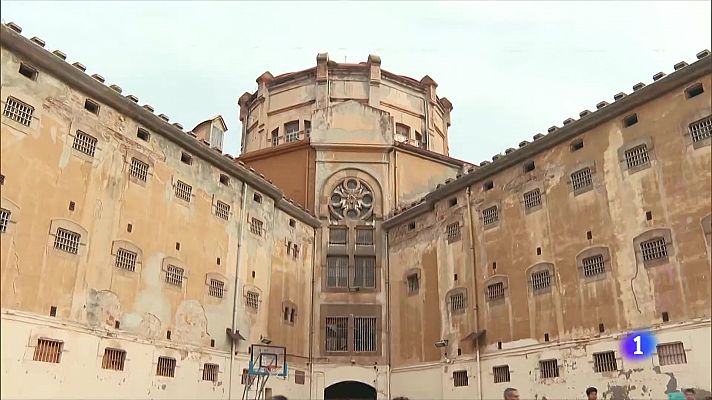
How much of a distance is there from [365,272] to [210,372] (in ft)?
35.1

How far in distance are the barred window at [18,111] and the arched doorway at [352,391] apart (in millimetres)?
19611

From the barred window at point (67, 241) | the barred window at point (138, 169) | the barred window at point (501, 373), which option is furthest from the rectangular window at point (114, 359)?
the barred window at point (501, 373)

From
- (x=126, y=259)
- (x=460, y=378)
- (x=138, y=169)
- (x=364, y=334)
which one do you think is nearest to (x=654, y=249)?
(x=460, y=378)

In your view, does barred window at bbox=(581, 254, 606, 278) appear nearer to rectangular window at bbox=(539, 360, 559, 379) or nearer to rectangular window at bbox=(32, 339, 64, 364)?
rectangular window at bbox=(539, 360, 559, 379)

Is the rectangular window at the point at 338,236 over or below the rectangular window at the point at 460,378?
over

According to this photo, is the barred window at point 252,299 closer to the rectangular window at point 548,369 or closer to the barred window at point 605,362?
the rectangular window at point 548,369

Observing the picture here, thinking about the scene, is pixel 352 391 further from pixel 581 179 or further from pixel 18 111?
pixel 18 111

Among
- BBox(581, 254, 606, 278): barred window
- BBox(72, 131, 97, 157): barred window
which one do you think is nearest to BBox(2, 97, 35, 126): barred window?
BBox(72, 131, 97, 157): barred window

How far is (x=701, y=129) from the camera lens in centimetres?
1964

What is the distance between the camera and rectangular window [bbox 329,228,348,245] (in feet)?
107

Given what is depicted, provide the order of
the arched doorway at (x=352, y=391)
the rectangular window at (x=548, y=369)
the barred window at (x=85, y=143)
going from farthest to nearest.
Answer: the arched doorway at (x=352, y=391), the rectangular window at (x=548, y=369), the barred window at (x=85, y=143)

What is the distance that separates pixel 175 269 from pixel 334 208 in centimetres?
1177

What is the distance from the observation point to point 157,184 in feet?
76.7

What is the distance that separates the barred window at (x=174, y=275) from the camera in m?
23.0
